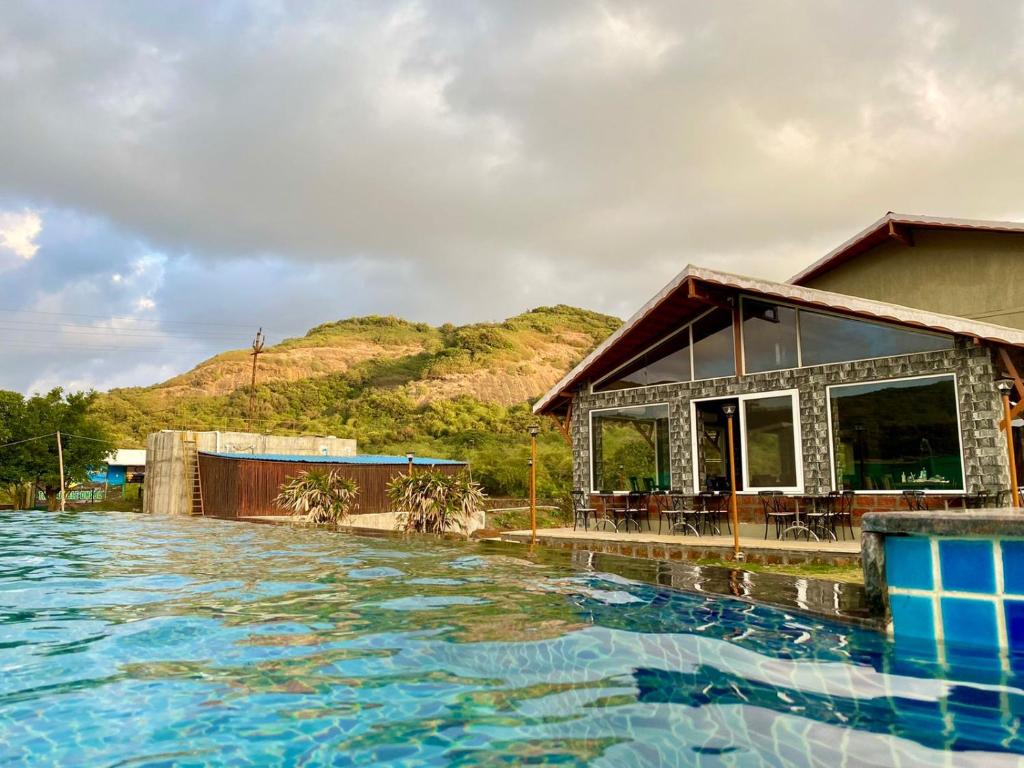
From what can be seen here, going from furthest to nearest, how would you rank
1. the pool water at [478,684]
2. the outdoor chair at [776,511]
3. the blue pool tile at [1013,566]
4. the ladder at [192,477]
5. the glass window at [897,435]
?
the ladder at [192,477] → the outdoor chair at [776,511] → the glass window at [897,435] → the blue pool tile at [1013,566] → the pool water at [478,684]

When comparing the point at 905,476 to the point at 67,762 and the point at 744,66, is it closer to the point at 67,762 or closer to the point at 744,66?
the point at 67,762

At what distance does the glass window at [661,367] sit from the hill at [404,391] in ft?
50.0

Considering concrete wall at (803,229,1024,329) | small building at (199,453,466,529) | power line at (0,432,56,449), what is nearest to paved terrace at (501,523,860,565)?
concrete wall at (803,229,1024,329)

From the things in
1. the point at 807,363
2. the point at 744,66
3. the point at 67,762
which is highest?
the point at 744,66

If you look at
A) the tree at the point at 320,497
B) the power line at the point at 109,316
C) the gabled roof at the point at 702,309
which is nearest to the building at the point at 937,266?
the gabled roof at the point at 702,309

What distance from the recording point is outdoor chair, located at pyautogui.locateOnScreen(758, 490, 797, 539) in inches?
396

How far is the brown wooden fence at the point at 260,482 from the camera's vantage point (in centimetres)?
2070

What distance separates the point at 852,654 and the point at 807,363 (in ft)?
25.5

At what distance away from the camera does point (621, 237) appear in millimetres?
49094

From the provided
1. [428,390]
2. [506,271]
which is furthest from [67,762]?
[506,271]

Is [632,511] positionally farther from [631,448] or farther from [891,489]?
[891,489]

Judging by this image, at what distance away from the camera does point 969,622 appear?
3.33 meters

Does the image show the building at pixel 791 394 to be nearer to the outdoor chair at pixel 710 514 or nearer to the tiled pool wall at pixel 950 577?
the outdoor chair at pixel 710 514

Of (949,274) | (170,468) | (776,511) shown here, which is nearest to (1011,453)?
(776,511)
